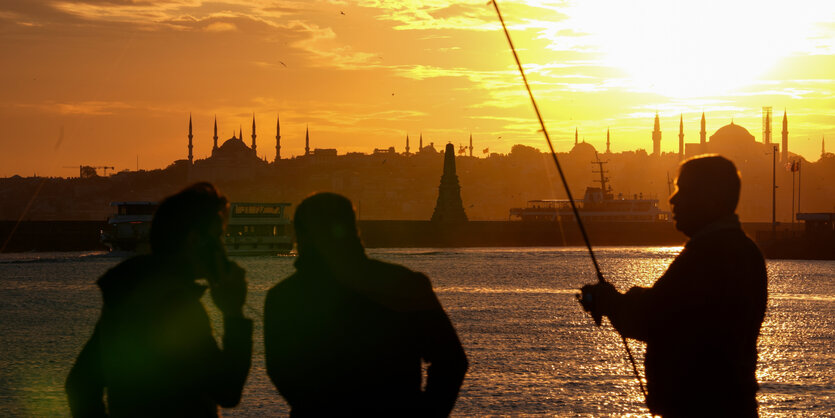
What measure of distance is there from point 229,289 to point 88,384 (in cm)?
60

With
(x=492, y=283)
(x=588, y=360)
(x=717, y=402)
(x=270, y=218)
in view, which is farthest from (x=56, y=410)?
(x=270, y=218)

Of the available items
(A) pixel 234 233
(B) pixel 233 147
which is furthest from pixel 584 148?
(A) pixel 234 233

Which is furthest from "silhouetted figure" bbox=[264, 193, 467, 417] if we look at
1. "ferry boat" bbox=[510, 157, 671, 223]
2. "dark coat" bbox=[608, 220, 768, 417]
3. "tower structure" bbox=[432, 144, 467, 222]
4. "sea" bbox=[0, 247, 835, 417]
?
"ferry boat" bbox=[510, 157, 671, 223]

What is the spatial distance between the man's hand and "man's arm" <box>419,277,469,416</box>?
0.54 m

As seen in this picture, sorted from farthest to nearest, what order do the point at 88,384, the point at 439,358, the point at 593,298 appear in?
the point at 593,298 < the point at 88,384 < the point at 439,358

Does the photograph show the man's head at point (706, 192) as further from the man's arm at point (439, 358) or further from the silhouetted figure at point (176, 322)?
the silhouetted figure at point (176, 322)

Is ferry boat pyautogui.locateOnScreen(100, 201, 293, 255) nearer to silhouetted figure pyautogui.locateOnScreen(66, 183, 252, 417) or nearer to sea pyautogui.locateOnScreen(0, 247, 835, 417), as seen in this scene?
sea pyautogui.locateOnScreen(0, 247, 835, 417)

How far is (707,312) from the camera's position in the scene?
342cm

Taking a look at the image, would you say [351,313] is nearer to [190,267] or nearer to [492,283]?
[190,267]

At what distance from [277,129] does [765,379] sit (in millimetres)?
153285

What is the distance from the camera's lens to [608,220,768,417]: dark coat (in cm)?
342

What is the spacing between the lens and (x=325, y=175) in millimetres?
177750

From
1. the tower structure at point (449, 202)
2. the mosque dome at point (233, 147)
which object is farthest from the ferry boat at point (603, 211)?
the mosque dome at point (233, 147)

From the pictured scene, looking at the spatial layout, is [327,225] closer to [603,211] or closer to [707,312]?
[707,312]
